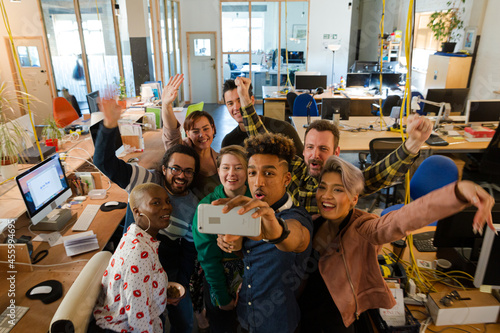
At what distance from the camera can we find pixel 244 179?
1838 millimetres

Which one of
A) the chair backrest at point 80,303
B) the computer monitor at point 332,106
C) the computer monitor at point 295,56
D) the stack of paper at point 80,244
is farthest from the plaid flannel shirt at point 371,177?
the computer monitor at point 295,56

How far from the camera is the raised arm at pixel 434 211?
1.11 metres

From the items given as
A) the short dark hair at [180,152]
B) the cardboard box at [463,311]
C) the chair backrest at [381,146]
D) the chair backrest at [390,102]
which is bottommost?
the cardboard box at [463,311]

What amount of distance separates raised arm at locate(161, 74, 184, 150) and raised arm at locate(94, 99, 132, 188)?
0.58 metres

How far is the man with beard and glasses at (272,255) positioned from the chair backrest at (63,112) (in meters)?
5.42

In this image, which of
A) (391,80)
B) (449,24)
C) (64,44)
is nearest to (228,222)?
(391,80)

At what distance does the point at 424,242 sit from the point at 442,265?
→ 11.3 inches

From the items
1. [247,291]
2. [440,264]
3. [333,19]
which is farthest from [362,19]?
[247,291]

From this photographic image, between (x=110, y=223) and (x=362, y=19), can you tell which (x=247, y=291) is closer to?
(x=110, y=223)

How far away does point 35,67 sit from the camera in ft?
25.0

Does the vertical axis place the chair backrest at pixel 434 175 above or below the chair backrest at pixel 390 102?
below

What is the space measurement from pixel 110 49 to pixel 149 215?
752 centimetres

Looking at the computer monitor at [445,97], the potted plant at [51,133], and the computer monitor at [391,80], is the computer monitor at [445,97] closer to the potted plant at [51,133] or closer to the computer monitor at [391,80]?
the computer monitor at [391,80]

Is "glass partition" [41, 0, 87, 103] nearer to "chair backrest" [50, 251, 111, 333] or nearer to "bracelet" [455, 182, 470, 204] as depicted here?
"chair backrest" [50, 251, 111, 333]
